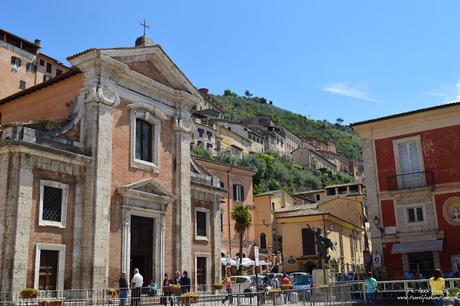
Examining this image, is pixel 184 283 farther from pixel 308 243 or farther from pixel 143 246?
pixel 308 243

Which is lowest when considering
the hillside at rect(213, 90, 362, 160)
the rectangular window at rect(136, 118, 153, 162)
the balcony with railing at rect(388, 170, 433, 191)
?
the balcony with railing at rect(388, 170, 433, 191)

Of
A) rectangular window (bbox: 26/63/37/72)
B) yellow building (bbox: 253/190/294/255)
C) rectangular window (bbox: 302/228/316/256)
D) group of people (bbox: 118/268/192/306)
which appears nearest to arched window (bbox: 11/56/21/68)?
rectangular window (bbox: 26/63/37/72)

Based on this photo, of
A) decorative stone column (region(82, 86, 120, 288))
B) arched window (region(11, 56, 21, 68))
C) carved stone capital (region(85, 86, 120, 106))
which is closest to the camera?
decorative stone column (region(82, 86, 120, 288))

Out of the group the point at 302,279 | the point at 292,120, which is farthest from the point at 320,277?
the point at 292,120

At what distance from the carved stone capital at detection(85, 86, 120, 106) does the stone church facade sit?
5cm

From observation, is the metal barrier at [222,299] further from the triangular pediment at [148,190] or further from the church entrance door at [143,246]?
the triangular pediment at [148,190]

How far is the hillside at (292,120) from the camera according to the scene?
15875 cm

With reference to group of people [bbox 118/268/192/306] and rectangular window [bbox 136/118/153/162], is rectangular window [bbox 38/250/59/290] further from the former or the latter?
rectangular window [bbox 136/118/153/162]

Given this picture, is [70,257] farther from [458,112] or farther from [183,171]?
[458,112]

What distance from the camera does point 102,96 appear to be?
65.4 ft

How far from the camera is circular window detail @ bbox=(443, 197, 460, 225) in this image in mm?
25062

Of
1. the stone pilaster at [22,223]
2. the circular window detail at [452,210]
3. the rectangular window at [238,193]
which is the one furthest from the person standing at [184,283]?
the rectangular window at [238,193]

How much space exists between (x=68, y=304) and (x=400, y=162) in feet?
62.5

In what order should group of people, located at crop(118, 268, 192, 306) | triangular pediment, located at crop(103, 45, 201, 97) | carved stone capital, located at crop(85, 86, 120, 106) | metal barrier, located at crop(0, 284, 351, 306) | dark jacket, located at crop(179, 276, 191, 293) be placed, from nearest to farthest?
1. metal barrier, located at crop(0, 284, 351, 306)
2. group of people, located at crop(118, 268, 192, 306)
3. carved stone capital, located at crop(85, 86, 120, 106)
4. dark jacket, located at crop(179, 276, 191, 293)
5. triangular pediment, located at crop(103, 45, 201, 97)
